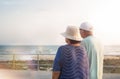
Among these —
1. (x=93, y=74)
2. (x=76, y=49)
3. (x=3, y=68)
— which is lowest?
(x=3, y=68)

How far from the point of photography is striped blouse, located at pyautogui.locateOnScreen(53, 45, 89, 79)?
432cm

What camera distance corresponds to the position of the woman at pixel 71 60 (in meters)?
4.31

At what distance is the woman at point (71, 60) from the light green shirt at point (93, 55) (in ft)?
1.66

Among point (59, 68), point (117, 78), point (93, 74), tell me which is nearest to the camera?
point (59, 68)

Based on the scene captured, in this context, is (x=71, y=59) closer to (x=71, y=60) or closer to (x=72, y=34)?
(x=71, y=60)

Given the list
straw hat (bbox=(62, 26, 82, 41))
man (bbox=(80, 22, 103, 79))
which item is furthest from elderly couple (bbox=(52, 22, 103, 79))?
man (bbox=(80, 22, 103, 79))

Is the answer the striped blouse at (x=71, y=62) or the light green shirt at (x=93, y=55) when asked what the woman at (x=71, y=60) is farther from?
the light green shirt at (x=93, y=55)

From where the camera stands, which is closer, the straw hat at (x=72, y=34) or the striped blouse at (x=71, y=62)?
the striped blouse at (x=71, y=62)

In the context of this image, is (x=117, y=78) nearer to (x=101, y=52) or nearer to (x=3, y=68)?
(x=3, y=68)

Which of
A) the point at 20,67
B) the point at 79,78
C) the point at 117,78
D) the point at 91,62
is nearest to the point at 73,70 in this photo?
the point at 79,78

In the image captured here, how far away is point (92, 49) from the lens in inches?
198

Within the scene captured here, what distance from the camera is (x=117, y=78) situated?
1417 cm

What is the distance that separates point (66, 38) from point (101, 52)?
2.72 feet

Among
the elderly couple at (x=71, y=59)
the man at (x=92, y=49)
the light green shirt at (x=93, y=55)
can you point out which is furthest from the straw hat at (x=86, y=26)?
the elderly couple at (x=71, y=59)
